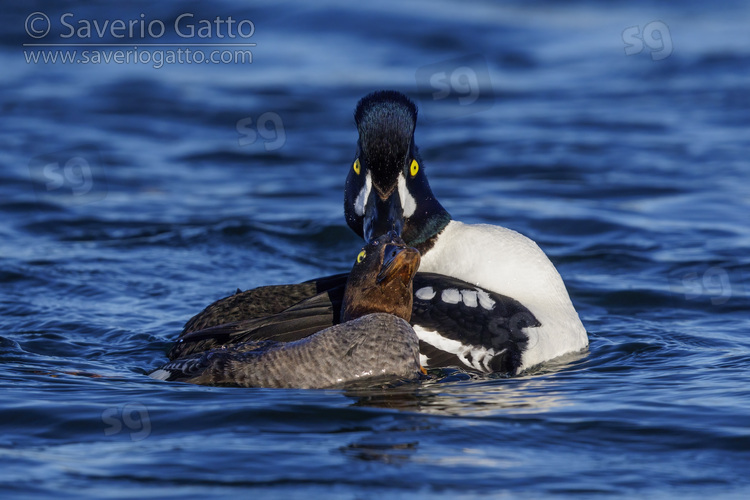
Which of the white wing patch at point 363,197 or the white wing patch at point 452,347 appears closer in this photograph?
the white wing patch at point 452,347

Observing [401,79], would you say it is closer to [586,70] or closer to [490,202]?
[586,70]

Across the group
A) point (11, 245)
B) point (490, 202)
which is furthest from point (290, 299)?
point (490, 202)

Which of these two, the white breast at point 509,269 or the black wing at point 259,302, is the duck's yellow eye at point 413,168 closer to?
the white breast at point 509,269

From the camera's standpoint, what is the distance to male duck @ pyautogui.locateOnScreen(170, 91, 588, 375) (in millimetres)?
6656

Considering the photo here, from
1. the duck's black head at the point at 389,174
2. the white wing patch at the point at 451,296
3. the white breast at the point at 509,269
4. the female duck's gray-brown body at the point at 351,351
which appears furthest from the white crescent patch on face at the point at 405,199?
the female duck's gray-brown body at the point at 351,351

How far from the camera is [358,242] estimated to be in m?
11.8

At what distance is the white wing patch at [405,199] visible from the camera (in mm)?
7355

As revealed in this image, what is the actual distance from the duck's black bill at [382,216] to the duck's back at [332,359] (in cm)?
101

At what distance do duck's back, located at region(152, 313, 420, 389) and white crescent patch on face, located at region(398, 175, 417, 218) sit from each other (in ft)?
4.35

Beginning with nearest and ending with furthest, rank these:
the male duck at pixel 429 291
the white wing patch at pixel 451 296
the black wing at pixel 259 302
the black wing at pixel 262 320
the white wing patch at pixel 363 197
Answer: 1. the black wing at pixel 262 320
2. the male duck at pixel 429 291
3. the white wing patch at pixel 451 296
4. the black wing at pixel 259 302
5. the white wing patch at pixel 363 197

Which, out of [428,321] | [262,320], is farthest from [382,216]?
[262,320]

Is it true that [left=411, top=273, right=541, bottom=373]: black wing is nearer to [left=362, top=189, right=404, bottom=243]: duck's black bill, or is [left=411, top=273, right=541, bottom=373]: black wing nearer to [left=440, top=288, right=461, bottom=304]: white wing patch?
[left=440, top=288, right=461, bottom=304]: white wing patch

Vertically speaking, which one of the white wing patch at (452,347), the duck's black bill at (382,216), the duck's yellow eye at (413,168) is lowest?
the white wing patch at (452,347)

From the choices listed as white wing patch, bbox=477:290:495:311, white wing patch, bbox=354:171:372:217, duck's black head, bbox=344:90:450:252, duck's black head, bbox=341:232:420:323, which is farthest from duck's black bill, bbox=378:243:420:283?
white wing patch, bbox=354:171:372:217
